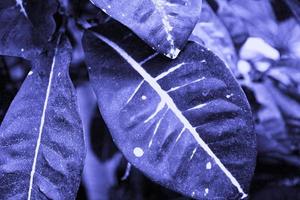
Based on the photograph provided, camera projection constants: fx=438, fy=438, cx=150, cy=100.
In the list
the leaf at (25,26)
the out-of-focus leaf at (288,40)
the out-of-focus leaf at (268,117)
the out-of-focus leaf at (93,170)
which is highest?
the leaf at (25,26)

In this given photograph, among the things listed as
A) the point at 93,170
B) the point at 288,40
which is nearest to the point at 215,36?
the point at 288,40

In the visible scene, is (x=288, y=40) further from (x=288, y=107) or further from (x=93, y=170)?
(x=93, y=170)

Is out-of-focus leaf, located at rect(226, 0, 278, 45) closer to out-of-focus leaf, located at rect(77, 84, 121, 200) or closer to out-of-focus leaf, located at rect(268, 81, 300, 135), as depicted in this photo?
out-of-focus leaf, located at rect(268, 81, 300, 135)

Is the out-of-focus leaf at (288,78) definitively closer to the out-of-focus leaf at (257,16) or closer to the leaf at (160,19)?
the out-of-focus leaf at (257,16)

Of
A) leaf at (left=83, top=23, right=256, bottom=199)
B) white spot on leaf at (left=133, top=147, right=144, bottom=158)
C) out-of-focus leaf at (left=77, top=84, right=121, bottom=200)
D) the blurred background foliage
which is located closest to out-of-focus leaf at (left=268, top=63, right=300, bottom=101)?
the blurred background foliage

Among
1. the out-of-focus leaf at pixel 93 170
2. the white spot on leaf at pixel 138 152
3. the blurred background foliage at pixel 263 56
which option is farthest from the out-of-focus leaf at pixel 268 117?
the out-of-focus leaf at pixel 93 170

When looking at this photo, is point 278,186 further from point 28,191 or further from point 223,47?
point 28,191
